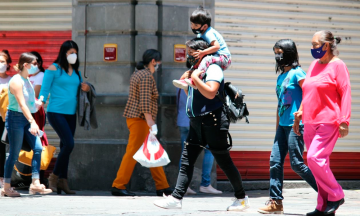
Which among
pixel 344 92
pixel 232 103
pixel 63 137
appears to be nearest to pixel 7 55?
pixel 63 137

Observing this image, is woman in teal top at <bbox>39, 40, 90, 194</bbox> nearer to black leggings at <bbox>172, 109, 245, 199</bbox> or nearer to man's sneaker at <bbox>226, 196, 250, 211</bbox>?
black leggings at <bbox>172, 109, 245, 199</bbox>

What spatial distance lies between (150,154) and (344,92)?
3.19 metres

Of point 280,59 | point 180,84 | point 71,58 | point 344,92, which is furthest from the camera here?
point 71,58

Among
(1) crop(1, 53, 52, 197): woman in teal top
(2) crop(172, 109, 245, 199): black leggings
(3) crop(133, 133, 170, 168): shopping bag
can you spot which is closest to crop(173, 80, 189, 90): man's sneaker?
(2) crop(172, 109, 245, 199): black leggings

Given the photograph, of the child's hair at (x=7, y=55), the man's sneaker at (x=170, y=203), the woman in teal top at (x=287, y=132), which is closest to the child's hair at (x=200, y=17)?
the woman in teal top at (x=287, y=132)

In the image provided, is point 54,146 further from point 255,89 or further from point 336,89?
point 336,89

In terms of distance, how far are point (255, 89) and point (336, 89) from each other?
158 inches

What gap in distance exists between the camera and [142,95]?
27.4 ft

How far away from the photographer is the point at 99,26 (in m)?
9.19

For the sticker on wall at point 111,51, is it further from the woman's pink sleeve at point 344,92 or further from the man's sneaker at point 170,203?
the woman's pink sleeve at point 344,92

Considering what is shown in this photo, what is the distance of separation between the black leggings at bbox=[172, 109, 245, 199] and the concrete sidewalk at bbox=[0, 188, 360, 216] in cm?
33

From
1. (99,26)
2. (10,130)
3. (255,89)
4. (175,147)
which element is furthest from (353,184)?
(10,130)

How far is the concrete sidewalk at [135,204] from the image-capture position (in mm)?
6254

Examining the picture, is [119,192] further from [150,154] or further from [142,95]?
[142,95]
